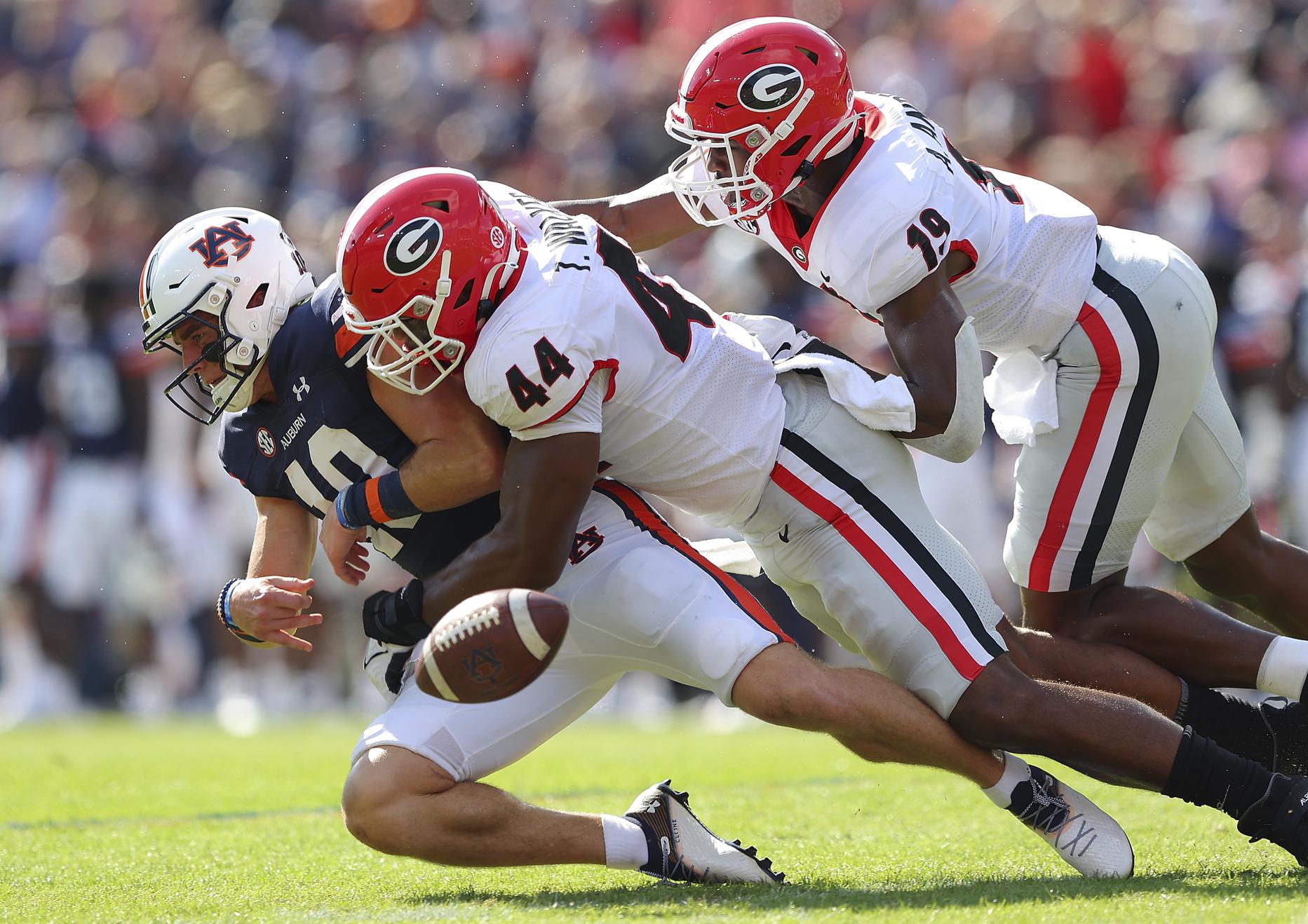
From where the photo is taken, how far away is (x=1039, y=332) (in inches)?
160

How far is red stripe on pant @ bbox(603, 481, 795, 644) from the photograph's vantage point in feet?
12.1

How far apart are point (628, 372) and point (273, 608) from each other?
96 centimetres

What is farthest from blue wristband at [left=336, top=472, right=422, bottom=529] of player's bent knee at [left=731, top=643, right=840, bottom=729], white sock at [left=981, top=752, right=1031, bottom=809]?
white sock at [left=981, top=752, right=1031, bottom=809]

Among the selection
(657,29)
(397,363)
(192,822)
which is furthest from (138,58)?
(397,363)

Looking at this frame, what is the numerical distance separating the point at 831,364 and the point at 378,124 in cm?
801

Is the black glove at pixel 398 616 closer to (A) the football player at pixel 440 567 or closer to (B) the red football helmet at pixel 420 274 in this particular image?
(A) the football player at pixel 440 567

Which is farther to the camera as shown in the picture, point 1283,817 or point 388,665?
point 388,665

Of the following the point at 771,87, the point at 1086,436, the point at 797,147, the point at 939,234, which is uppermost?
the point at 771,87

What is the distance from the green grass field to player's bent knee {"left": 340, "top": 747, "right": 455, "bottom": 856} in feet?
0.51

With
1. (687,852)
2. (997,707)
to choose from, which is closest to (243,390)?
(687,852)

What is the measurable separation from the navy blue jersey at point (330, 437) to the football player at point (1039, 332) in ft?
3.09

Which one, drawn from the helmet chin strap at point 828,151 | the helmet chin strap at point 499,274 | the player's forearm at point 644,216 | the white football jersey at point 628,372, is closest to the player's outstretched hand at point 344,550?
the white football jersey at point 628,372

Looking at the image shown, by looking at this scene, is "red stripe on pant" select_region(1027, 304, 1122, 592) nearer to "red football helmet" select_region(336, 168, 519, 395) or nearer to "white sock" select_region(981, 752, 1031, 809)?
"white sock" select_region(981, 752, 1031, 809)

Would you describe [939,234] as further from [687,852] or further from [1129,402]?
[687,852]
